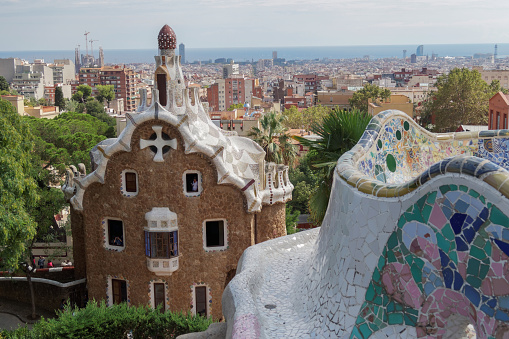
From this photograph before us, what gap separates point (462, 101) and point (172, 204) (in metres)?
37.3

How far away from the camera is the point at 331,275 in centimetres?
821

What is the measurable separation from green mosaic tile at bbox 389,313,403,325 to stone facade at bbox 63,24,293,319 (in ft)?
35.6

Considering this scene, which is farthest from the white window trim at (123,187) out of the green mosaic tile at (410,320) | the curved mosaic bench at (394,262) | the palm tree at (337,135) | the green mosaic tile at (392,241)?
the green mosaic tile at (410,320)

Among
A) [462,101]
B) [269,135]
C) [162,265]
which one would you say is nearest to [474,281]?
[162,265]

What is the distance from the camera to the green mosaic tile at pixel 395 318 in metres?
7.00

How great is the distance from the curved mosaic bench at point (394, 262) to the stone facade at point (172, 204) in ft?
25.4

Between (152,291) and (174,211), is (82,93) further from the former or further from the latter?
(174,211)

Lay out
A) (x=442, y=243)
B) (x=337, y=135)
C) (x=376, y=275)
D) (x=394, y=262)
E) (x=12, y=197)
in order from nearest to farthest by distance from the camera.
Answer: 1. (x=442, y=243)
2. (x=394, y=262)
3. (x=376, y=275)
4. (x=337, y=135)
5. (x=12, y=197)

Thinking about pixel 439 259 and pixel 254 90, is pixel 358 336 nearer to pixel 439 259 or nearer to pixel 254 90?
pixel 439 259

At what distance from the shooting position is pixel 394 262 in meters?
7.04

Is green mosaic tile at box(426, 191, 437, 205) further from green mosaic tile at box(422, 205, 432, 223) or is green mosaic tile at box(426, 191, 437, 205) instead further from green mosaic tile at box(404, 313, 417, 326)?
green mosaic tile at box(404, 313, 417, 326)

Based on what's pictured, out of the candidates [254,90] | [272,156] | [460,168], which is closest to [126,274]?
[272,156]

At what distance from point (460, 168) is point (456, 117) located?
4618 cm

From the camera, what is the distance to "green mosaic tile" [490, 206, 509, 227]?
5734 millimetres
